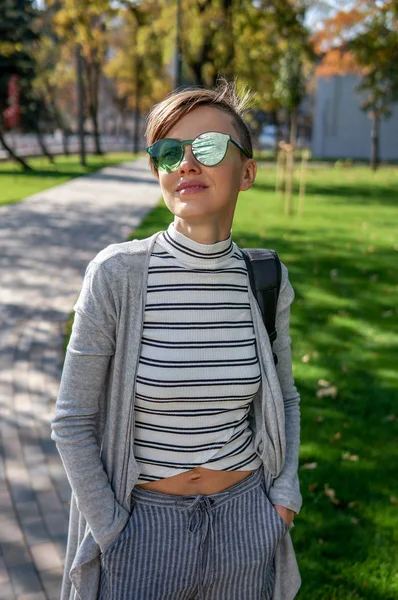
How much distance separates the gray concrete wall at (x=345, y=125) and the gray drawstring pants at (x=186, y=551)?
57.4 m

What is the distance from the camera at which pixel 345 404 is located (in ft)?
17.4

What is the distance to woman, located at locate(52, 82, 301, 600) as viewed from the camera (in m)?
1.67

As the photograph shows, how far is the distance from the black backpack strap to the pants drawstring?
0.47 metres

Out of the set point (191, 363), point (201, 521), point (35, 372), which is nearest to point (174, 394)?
point (191, 363)

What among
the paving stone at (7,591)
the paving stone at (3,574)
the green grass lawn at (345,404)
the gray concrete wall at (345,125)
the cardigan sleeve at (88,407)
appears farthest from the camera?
the gray concrete wall at (345,125)

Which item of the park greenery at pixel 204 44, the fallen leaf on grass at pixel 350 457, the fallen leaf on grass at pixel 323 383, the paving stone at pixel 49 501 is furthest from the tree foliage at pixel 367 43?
the paving stone at pixel 49 501

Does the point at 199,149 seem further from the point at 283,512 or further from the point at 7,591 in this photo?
the point at 7,591

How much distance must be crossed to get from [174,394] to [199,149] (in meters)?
0.60

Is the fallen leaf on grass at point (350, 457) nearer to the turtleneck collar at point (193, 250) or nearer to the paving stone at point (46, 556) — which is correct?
the paving stone at point (46, 556)

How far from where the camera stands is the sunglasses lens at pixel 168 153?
5.57 ft

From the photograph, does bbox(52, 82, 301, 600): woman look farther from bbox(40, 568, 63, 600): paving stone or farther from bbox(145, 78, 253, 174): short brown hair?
bbox(40, 568, 63, 600): paving stone

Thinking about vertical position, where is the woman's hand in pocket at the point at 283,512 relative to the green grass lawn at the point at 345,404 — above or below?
above

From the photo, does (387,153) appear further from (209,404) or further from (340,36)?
(209,404)

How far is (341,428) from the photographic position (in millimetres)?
4852
